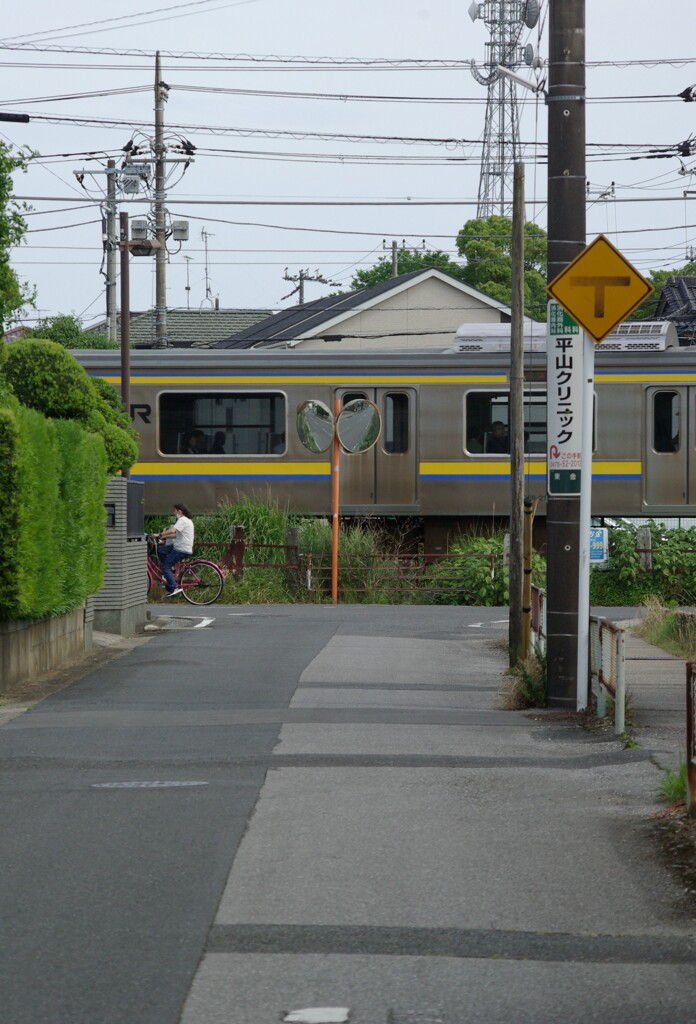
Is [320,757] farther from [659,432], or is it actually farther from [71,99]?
[71,99]

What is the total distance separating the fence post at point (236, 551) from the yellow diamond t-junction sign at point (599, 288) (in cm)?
1425

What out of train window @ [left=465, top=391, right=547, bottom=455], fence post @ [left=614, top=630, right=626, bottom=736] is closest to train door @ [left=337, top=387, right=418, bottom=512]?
train window @ [left=465, top=391, right=547, bottom=455]

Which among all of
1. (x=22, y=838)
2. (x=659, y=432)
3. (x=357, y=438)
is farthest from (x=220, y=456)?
(x=22, y=838)

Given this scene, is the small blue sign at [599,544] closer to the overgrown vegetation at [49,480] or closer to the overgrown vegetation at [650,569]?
the overgrown vegetation at [650,569]

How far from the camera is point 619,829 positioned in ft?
23.1

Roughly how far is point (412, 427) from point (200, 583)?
15.2 ft

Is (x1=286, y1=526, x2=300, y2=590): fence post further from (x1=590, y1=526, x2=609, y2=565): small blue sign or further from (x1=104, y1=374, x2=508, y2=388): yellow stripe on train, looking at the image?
(x1=590, y1=526, x2=609, y2=565): small blue sign

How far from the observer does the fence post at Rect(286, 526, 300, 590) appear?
79.4ft

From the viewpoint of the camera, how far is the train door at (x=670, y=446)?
80.5 feet

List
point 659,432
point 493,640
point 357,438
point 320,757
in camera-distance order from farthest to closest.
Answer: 1. point 659,432
2. point 357,438
3. point 493,640
4. point 320,757

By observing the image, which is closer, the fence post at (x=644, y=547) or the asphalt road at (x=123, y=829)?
the asphalt road at (x=123, y=829)

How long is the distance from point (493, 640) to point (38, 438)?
7.12m

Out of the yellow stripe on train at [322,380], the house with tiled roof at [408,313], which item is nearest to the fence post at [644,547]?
the yellow stripe on train at [322,380]

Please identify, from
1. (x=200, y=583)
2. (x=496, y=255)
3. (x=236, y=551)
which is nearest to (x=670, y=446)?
(x=236, y=551)
